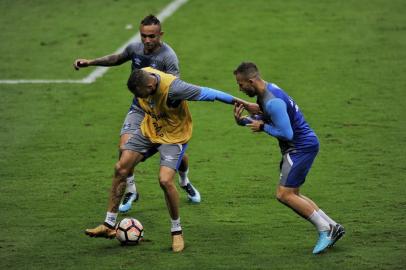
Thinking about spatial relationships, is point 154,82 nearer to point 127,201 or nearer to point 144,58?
point 144,58

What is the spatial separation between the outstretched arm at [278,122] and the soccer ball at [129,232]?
77.2 inches

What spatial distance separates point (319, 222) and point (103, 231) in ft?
8.42

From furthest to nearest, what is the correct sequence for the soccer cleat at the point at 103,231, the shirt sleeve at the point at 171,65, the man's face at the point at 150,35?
the shirt sleeve at the point at 171,65, the man's face at the point at 150,35, the soccer cleat at the point at 103,231

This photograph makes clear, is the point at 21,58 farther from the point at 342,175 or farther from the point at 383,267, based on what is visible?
the point at 383,267

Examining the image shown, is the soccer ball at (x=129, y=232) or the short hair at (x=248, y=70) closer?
the short hair at (x=248, y=70)

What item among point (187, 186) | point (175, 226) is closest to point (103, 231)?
point (175, 226)

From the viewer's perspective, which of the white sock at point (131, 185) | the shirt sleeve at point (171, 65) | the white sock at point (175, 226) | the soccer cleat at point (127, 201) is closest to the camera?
the white sock at point (175, 226)

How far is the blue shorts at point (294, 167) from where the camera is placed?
36.0ft

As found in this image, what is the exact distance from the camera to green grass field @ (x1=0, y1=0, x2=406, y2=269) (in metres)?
11.3

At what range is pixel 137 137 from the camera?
39.2 ft

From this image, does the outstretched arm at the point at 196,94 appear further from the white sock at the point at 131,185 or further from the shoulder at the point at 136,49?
the white sock at the point at 131,185

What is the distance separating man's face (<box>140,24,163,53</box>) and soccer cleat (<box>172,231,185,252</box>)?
2.57 meters

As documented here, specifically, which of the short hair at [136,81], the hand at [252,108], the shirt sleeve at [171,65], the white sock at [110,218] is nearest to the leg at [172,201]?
the white sock at [110,218]

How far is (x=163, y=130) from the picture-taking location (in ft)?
38.3
